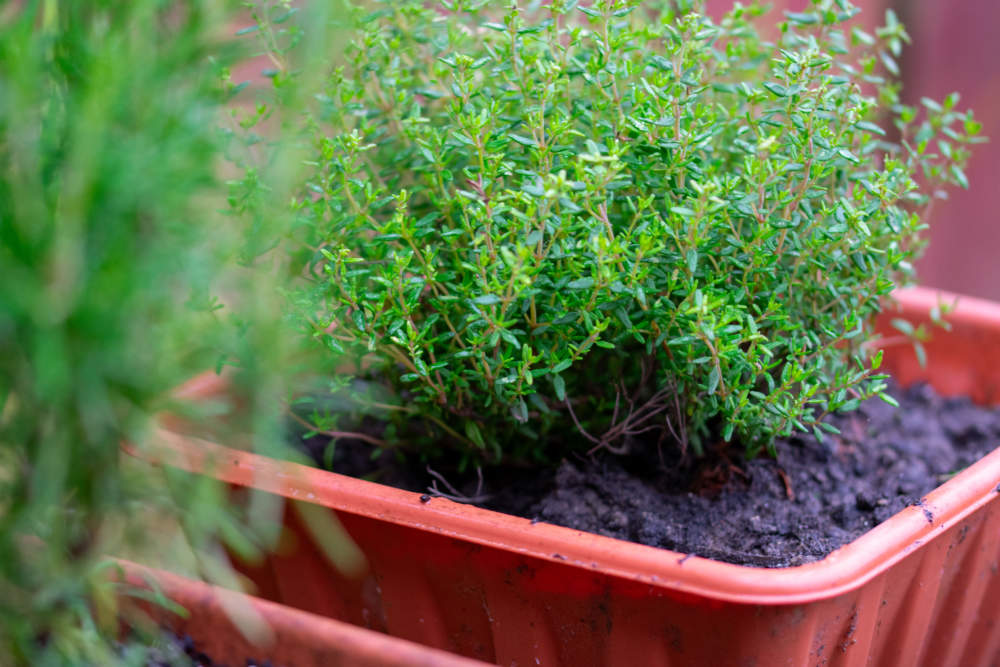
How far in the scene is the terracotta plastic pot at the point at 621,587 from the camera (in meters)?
0.81

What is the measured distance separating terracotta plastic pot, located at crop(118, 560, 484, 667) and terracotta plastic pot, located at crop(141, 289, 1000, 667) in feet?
0.40

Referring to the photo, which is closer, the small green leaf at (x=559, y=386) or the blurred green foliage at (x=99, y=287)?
the blurred green foliage at (x=99, y=287)

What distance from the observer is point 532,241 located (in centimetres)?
83

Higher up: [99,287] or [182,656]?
[99,287]

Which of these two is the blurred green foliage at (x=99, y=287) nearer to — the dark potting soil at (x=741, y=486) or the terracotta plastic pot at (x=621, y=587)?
the terracotta plastic pot at (x=621, y=587)

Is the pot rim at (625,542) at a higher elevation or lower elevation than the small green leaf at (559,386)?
lower

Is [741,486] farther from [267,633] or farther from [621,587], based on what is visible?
[267,633]

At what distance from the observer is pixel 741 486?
1.09 metres

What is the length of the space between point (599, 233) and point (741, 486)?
0.44 metres

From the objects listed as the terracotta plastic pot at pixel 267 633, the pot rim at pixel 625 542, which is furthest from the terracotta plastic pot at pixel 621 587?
the terracotta plastic pot at pixel 267 633

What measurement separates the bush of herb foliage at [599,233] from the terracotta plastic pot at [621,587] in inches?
5.4

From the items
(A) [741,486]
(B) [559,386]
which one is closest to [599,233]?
(B) [559,386]

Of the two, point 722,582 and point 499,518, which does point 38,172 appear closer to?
point 499,518

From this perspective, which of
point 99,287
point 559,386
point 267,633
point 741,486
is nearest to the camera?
point 99,287
